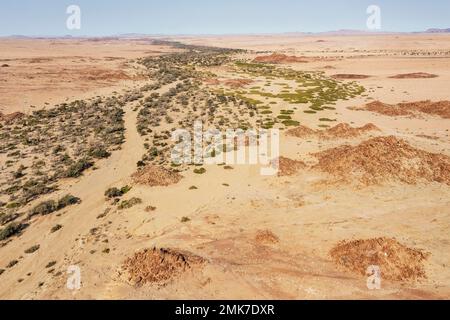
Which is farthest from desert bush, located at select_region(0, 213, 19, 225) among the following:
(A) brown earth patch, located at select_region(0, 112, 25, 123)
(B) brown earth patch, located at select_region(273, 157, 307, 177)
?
(A) brown earth patch, located at select_region(0, 112, 25, 123)

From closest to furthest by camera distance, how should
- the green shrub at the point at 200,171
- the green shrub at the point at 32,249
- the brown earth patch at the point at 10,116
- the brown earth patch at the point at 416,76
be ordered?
the green shrub at the point at 32,249
the green shrub at the point at 200,171
the brown earth patch at the point at 10,116
the brown earth patch at the point at 416,76

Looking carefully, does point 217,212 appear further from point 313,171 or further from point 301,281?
point 313,171

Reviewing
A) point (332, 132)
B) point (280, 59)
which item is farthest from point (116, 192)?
point (280, 59)

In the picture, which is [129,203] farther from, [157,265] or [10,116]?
[10,116]

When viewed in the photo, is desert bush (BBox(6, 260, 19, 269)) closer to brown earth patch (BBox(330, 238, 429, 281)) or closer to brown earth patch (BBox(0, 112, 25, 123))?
brown earth patch (BBox(330, 238, 429, 281))

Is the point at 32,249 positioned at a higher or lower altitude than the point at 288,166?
lower

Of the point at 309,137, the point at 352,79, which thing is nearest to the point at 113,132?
the point at 309,137

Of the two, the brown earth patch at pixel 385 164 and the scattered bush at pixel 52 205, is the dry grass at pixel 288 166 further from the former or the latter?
the scattered bush at pixel 52 205

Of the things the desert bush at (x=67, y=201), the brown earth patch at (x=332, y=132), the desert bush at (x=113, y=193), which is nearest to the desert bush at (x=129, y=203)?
the desert bush at (x=113, y=193)
